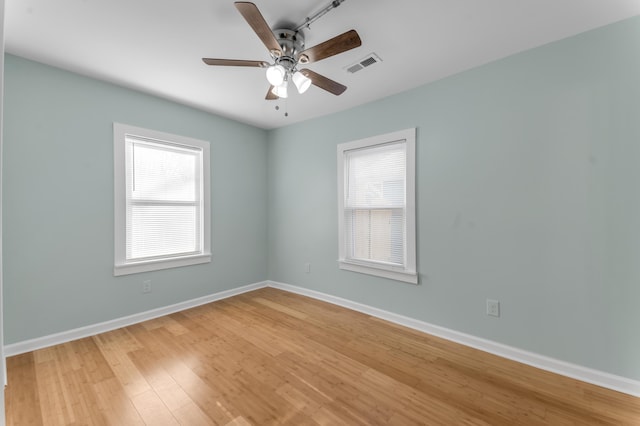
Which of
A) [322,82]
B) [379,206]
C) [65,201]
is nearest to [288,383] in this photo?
[379,206]

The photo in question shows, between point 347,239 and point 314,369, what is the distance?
1.70 meters

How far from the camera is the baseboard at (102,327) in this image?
8.69 feet

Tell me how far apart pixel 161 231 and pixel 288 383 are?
238 centimetres

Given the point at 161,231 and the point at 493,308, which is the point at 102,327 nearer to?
the point at 161,231

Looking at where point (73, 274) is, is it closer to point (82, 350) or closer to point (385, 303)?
point (82, 350)

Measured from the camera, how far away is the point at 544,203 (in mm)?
2475

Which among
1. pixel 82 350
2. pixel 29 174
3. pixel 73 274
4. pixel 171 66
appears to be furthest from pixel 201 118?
pixel 82 350

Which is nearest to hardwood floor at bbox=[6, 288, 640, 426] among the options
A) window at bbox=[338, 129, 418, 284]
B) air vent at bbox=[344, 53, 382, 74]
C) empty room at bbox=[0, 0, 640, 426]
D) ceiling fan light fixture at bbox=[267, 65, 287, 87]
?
empty room at bbox=[0, 0, 640, 426]

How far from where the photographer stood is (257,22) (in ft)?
5.95

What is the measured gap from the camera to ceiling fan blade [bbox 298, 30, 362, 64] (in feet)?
6.18

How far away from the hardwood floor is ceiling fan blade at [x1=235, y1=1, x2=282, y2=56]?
2.41m

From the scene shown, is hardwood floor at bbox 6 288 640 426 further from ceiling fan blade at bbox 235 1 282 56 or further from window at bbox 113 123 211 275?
ceiling fan blade at bbox 235 1 282 56

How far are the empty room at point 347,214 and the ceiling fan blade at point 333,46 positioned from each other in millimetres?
14

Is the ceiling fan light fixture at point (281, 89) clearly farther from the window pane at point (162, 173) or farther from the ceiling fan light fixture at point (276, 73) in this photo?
the window pane at point (162, 173)
